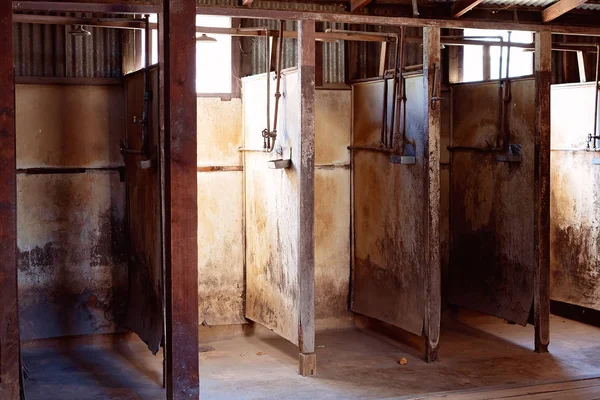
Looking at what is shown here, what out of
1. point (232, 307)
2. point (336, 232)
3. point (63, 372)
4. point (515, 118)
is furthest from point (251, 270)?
point (515, 118)

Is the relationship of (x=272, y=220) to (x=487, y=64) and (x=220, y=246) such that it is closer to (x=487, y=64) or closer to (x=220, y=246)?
(x=220, y=246)

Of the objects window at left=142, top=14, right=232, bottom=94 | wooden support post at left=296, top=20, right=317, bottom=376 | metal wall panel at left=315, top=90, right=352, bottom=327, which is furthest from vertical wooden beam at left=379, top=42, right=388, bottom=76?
wooden support post at left=296, top=20, right=317, bottom=376

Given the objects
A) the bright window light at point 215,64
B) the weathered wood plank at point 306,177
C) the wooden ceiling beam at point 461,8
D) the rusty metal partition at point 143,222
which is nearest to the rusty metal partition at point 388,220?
the wooden ceiling beam at point 461,8

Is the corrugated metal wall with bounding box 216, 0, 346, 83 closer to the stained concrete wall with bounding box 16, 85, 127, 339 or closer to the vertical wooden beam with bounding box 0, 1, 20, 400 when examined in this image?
the stained concrete wall with bounding box 16, 85, 127, 339

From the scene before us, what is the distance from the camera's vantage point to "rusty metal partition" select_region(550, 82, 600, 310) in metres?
7.34

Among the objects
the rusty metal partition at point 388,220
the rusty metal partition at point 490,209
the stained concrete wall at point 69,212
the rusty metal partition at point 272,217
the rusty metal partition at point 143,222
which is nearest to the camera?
the rusty metal partition at point 143,222

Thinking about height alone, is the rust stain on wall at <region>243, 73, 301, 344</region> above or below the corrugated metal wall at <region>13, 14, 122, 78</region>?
below

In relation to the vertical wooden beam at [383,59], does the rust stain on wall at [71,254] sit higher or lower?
lower

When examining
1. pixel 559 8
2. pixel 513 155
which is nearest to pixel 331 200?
pixel 513 155

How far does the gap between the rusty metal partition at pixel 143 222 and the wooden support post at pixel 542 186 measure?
3043 millimetres

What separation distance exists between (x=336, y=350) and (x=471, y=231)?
70.0 inches

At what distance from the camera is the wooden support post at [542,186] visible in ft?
21.2

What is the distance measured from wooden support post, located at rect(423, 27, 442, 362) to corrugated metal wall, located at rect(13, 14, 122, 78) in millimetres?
2695

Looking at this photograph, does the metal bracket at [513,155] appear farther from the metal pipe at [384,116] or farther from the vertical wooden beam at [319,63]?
the vertical wooden beam at [319,63]
